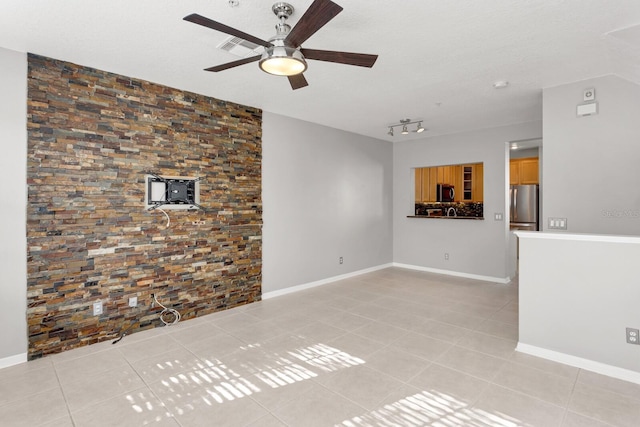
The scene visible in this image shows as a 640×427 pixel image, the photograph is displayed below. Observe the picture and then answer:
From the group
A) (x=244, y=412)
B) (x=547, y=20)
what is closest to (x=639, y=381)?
(x=547, y=20)

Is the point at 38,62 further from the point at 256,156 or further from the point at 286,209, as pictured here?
the point at 286,209

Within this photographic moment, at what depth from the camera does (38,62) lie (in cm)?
282

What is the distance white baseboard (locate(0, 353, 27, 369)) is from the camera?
267cm

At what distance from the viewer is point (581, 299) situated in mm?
2668

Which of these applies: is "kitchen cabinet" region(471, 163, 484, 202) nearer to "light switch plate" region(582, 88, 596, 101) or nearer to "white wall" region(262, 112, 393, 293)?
"white wall" region(262, 112, 393, 293)

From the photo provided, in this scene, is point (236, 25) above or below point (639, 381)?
above

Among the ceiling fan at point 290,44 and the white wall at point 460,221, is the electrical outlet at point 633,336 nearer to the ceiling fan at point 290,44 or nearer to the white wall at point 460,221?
the ceiling fan at point 290,44

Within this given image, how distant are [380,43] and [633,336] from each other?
304 centimetres

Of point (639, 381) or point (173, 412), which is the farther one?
point (639, 381)

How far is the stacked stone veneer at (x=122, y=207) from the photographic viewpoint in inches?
113

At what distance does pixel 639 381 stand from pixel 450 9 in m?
3.08

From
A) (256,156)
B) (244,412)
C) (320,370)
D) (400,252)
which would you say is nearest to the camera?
(244,412)

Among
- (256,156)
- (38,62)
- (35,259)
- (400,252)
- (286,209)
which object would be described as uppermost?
(38,62)

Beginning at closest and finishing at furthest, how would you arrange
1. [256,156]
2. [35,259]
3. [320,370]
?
[320,370] < [35,259] < [256,156]
